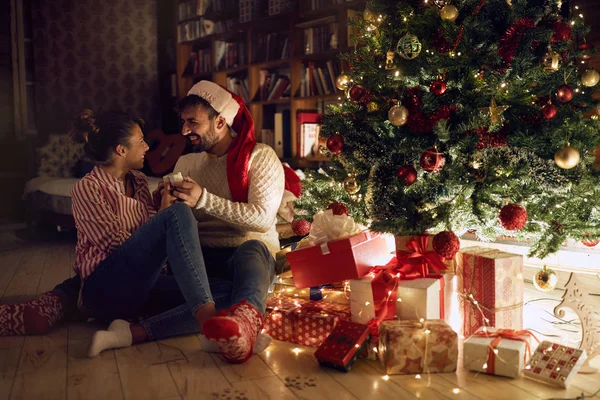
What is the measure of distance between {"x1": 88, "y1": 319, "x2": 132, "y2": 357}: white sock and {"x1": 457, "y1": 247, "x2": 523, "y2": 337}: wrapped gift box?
1.12m

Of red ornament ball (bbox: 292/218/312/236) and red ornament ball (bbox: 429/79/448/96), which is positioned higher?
red ornament ball (bbox: 429/79/448/96)

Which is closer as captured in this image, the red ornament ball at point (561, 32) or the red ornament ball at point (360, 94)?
the red ornament ball at point (561, 32)

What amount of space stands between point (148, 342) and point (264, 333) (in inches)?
15.5

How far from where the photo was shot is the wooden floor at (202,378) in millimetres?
1581

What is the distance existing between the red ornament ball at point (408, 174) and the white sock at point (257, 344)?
0.68 metres

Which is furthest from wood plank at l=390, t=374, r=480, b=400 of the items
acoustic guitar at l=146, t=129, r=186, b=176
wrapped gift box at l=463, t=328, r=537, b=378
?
acoustic guitar at l=146, t=129, r=186, b=176

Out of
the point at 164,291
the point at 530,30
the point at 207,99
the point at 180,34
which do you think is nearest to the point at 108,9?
the point at 180,34

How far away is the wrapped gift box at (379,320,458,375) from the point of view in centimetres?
171

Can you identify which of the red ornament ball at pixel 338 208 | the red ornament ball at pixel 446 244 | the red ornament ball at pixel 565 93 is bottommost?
the red ornament ball at pixel 446 244

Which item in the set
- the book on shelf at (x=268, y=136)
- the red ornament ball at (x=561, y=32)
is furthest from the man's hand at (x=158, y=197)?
the book on shelf at (x=268, y=136)

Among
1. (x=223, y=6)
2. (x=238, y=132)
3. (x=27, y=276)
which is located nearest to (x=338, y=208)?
(x=238, y=132)

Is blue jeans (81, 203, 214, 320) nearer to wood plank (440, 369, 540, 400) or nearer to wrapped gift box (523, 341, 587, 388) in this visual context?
wood plank (440, 369, 540, 400)

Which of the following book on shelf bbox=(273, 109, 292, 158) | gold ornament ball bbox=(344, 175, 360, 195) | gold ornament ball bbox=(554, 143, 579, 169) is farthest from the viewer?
book on shelf bbox=(273, 109, 292, 158)

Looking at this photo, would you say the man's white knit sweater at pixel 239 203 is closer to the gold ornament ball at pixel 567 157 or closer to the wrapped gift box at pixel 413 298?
the wrapped gift box at pixel 413 298
